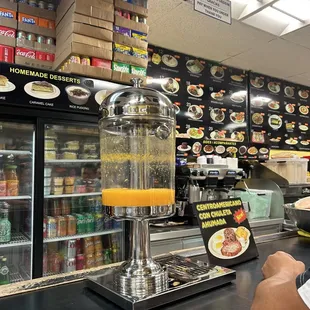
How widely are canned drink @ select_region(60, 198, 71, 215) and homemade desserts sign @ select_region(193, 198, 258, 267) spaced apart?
1876mm

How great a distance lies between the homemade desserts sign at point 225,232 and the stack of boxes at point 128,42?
1.62 metres

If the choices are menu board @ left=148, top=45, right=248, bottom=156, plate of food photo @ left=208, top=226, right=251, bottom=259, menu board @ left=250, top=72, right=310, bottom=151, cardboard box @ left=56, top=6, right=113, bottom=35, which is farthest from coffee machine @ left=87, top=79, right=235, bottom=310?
menu board @ left=250, top=72, right=310, bottom=151

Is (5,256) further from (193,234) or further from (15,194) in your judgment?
(193,234)

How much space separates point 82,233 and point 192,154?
177cm

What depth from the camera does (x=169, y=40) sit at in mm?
3746

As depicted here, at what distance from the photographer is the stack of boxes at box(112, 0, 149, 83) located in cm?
262

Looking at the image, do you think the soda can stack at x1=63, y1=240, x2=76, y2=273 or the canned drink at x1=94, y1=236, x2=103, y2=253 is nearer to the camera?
the soda can stack at x1=63, y1=240, x2=76, y2=273

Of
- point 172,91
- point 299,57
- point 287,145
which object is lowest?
point 287,145

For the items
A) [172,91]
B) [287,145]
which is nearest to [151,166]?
[172,91]

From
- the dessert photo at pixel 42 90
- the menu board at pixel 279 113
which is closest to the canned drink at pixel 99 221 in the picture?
the dessert photo at pixel 42 90

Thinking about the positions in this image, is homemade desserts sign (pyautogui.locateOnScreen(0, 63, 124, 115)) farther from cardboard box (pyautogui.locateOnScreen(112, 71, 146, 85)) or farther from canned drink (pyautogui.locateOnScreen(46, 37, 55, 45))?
canned drink (pyautogui.locateOnScreen(46, 37, 55, 45))

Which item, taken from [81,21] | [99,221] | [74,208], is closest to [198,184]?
[99,221]

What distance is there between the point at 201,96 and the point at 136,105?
11.4ft

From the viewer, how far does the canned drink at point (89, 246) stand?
9.38 ft
